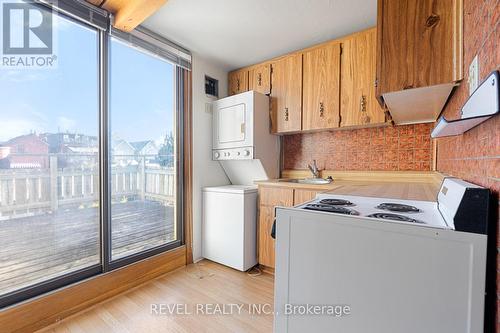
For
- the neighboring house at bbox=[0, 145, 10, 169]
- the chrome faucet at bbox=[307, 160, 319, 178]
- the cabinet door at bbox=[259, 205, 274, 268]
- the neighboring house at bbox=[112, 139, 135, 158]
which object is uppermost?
the neighboring house at bbox=[112, 139, 135, 158]

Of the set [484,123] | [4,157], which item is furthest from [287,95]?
[4,157]

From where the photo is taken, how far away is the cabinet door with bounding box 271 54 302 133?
7.98ft

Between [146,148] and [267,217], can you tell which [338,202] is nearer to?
[267,217]

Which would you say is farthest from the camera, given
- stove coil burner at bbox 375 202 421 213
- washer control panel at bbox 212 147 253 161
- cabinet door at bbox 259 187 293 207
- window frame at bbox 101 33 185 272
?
washer control panel at bbox 212 147 253 161

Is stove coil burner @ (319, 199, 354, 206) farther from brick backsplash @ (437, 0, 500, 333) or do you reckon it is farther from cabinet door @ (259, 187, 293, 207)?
cabinet door @ (259, 187, 293, 207)

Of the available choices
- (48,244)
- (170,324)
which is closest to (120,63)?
(48,244)

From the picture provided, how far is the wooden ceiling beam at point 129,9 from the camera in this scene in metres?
1.61

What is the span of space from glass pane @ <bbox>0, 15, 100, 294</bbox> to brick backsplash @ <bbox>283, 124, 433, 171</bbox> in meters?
2.08

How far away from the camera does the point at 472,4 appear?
88cm

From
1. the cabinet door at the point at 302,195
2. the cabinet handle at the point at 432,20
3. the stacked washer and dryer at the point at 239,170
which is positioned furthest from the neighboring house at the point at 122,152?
the cabinet handle at the point at 432,20

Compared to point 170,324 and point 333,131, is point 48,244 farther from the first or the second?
point 333,131

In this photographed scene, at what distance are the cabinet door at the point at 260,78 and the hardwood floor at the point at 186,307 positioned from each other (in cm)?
207

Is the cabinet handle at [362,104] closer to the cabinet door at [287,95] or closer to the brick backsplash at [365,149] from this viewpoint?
the brick backsplash at [365,149]

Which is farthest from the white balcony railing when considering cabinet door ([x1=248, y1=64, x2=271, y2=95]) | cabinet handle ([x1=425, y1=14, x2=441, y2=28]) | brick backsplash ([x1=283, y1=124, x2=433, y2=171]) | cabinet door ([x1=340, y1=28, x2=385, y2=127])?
cabinet handle ([x1=425, y1=14, x2=441, y2=28])
